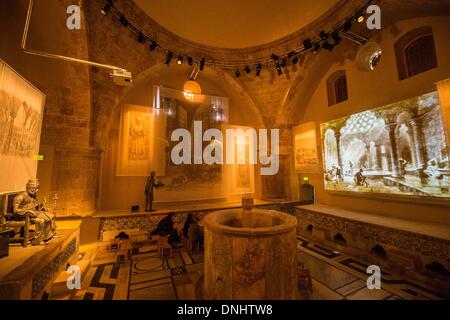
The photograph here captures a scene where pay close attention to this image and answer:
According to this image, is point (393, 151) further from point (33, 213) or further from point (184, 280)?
point (33, 213)

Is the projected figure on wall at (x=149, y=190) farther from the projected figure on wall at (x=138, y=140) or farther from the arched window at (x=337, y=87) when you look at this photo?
the arched window at (x=337, y=87)

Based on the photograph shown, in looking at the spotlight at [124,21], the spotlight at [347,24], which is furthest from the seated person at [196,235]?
the spotlight at [347,24]

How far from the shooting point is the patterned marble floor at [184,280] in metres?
3.07

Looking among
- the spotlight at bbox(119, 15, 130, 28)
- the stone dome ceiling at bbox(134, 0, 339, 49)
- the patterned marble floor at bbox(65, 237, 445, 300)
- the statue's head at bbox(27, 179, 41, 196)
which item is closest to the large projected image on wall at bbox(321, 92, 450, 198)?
the patterned marble floor at bbox(65, 237, 445, 300)

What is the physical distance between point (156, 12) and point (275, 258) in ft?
21.6

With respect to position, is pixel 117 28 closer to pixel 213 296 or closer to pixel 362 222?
pixel 213 296

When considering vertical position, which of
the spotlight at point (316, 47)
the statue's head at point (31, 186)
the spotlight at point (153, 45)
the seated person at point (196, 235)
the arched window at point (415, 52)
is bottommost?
the seated person at point (196, 235)

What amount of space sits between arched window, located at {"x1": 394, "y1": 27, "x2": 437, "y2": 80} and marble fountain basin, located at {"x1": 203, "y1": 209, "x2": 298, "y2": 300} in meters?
5.25

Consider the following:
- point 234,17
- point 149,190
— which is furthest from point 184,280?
point 234,17

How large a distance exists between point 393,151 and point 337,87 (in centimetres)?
300

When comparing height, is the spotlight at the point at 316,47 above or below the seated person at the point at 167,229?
above

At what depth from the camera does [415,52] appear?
15.4 ft

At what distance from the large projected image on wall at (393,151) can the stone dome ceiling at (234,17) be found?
3335mm

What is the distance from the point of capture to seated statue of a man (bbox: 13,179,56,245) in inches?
115
